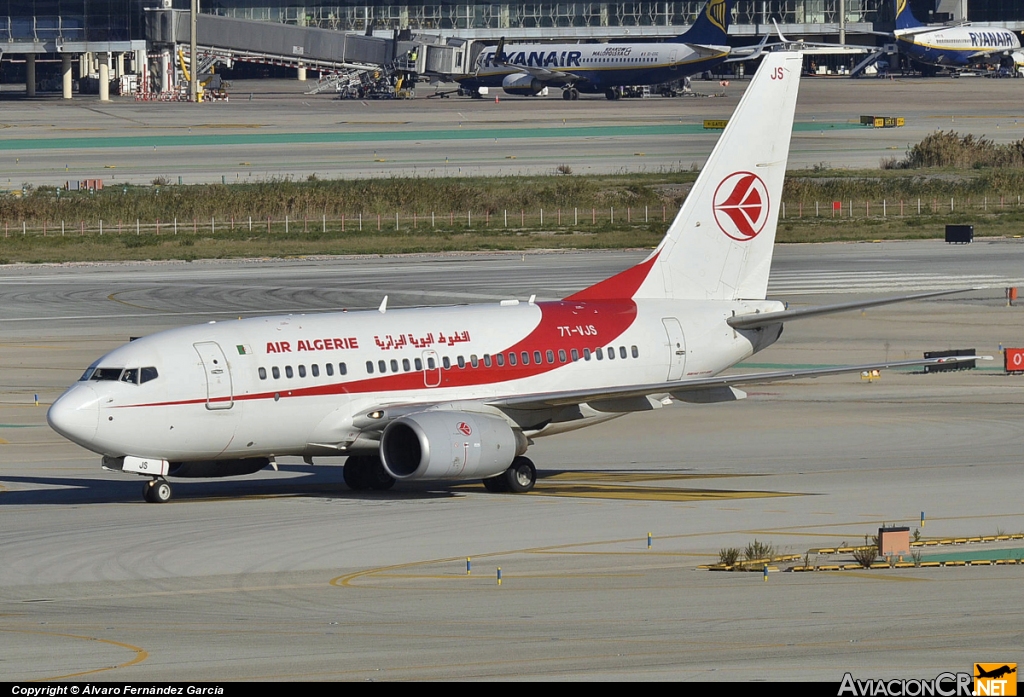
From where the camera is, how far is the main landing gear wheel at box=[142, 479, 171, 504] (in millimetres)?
34719

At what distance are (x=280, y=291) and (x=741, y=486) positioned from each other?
40.5 metres

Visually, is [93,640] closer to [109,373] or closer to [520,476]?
[109,373]

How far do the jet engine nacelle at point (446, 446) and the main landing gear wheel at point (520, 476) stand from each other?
2.38ft

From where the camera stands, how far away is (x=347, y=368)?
1399 inches

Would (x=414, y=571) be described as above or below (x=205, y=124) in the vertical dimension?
below

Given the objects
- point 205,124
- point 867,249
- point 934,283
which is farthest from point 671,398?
point 205,124

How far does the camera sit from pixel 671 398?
3800cm

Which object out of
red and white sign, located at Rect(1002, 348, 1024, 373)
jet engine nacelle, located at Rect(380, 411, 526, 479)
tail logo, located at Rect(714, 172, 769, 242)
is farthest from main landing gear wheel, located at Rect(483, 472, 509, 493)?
red and white sign, located at Rect(1002, 348, 1024, 373)

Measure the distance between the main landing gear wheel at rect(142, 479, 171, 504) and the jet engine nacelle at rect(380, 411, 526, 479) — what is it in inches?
189

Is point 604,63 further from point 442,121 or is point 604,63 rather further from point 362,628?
point 362,628

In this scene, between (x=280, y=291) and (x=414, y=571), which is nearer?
(x=414, y=571)

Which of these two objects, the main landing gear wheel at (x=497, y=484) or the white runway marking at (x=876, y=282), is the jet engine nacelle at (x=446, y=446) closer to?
the main landing gear wheel at (x=497, y=484)

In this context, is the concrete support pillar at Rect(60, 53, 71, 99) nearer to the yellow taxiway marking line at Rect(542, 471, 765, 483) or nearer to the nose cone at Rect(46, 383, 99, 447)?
the yellow taxiway marking line at Rect(542, 471, 765, 483)

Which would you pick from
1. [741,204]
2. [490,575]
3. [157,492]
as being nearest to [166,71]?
[741,204]
